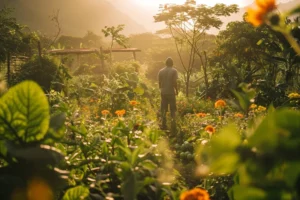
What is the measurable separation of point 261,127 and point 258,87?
299 inches

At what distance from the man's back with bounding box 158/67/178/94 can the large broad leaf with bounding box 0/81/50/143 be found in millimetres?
6373

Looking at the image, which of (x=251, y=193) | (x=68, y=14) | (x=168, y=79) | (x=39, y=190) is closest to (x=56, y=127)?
(x=39, y=190)

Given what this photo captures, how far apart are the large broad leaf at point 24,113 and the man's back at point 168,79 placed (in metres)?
6.37

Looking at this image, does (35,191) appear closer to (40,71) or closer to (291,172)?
(291,172)

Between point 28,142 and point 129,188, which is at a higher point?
point 28,142

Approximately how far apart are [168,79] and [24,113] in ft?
21.0

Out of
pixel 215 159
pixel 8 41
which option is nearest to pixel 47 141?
pixel 215 159

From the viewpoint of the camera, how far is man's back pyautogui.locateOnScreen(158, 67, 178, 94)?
287 inches

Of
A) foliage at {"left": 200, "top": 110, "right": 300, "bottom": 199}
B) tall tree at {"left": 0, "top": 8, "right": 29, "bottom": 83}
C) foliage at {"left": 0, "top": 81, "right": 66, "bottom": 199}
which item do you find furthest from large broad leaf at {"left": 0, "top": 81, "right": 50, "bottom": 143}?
tall tree at {"left": 0, "top": 8, "right": 29, "bottom": 83}

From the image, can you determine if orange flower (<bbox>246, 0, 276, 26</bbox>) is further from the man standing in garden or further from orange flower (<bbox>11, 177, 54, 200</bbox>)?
the man standing in garden

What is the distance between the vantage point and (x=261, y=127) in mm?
458

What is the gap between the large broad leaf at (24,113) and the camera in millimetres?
953

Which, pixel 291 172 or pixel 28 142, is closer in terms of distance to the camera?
pixel 291 172

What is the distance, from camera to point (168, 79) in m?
7.30
